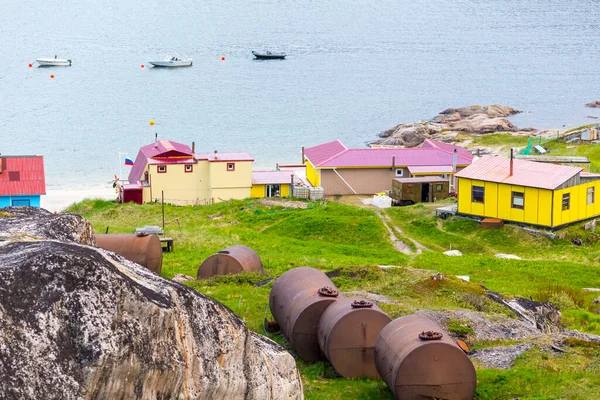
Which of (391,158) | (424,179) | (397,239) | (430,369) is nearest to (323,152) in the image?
(391,158)

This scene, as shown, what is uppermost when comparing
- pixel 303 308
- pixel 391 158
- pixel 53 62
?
pixel 53 62

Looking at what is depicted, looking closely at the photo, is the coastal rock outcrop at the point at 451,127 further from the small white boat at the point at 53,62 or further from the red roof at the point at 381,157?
the small white boat at the point at 53,62

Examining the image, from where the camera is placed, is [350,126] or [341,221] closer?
[341,221]

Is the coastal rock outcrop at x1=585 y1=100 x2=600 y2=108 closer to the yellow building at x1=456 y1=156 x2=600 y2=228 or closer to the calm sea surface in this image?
the calm sea surface

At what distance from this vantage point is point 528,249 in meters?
43.7

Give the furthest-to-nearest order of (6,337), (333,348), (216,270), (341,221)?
1. (341,221)
2. (216,270)
3. (333,348)
4. (6,337)

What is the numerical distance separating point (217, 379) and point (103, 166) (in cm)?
7978

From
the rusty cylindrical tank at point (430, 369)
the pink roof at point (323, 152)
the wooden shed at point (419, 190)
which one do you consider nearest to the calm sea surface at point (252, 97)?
the pink roof at point (323, 152)

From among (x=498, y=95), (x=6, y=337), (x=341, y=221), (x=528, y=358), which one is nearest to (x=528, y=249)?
(x=341, y=221)

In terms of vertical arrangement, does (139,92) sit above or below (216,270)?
above

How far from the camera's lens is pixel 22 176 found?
49.2 metres

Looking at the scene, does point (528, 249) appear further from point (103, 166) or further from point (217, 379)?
point (103, 166)

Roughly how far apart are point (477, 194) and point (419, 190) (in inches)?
356

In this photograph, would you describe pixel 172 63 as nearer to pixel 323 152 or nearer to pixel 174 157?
pixel 323 152
